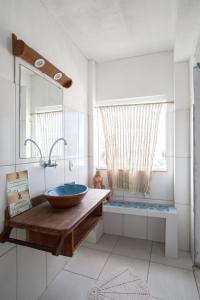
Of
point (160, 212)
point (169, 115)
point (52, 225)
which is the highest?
point (169, 115)

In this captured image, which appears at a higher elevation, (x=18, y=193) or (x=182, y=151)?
(x=182, y=151)

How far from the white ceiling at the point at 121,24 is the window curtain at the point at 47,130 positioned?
89 cm

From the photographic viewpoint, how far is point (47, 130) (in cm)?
162

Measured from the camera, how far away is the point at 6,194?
118 cm

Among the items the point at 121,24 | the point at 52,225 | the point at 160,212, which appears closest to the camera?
the point at 52,225

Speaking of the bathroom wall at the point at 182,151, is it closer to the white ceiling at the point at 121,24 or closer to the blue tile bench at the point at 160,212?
the blue tile bench at the point at 160,212

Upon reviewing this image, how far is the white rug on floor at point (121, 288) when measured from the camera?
146cm

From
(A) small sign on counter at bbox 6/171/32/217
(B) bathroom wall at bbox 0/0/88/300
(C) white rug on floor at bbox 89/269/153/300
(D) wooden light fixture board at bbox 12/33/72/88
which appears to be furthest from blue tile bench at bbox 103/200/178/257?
(D) wooden light fixture board at bbox 12/33/72/88

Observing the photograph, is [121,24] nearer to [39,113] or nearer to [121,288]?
[39,113]

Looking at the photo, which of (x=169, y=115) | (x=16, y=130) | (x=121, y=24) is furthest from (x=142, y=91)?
(x=16, y=130)

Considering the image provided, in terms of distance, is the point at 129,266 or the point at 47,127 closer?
the point at 47,127

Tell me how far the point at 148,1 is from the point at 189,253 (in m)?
2.55

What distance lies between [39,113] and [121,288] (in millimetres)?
1666

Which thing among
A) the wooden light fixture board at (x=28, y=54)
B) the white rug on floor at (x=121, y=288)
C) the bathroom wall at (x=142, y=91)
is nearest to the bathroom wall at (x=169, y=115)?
the bathroom wall at (x=142, y=91)
